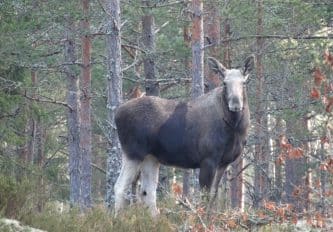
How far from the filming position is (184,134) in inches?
478

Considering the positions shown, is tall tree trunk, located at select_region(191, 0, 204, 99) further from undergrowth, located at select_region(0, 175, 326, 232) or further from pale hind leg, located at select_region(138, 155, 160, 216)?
undergrowth, located at select_region(0, 175, 326, 232)

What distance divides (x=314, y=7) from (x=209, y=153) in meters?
7.13

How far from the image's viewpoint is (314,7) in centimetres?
1747

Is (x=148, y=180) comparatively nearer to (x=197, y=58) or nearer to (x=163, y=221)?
(x=163, y=221)

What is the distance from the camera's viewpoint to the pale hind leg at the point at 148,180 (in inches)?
474

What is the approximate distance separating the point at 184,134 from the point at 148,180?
968 mm

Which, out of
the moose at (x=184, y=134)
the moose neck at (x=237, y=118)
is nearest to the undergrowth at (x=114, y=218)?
the moose at (x=184, y=134)

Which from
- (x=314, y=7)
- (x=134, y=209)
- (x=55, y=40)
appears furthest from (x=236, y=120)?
(x=55, y=40)

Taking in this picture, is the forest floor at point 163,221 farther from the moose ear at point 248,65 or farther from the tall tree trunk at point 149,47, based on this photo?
the tall tree trunk at point 149,47

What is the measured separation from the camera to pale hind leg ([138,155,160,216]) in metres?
12.0

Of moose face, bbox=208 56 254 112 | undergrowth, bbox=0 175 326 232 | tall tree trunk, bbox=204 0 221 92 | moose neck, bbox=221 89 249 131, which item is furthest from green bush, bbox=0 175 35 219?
tall tree trunk, bbox=204 0 221 92

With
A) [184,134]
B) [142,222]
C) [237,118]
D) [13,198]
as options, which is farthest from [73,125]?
[13,198]

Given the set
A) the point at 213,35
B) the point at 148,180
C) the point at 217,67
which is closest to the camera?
the point at 217,67

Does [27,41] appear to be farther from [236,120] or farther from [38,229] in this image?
[38,229]
